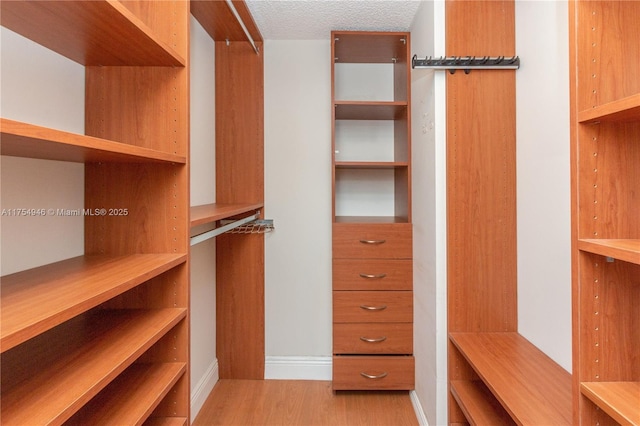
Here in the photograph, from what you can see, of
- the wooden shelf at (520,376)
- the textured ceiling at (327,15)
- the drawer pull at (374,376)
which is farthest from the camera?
the drawer pull at (374,376)

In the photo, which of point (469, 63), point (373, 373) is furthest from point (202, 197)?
point (469, 63)

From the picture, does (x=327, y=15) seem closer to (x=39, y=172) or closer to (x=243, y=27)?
(x=243, y=27)

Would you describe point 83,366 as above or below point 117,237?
below

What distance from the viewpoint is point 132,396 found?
3.26 feet

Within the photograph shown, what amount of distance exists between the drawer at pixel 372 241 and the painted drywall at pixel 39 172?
1395 millimetres

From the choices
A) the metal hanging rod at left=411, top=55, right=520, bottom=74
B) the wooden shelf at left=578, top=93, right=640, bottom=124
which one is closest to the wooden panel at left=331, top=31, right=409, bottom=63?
the metal hanging rod at left=411, top=55, right=520, bottom=74

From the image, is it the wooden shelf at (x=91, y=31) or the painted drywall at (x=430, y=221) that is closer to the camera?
the wooden shelf at (x=91, y=31)

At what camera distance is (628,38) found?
850mm

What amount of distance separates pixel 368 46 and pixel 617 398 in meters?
2.19

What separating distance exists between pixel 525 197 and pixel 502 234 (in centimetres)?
20

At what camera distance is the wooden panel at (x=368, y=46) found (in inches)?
88.1

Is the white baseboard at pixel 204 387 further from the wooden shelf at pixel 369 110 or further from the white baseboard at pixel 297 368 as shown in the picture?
the wooden shelf at pixel 369 110

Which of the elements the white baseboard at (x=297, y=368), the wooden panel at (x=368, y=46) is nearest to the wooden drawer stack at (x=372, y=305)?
the white baseboard at (x=297, y=368)

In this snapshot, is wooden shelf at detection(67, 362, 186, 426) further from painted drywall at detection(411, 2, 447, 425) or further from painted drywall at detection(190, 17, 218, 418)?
painted drywall at detection(411, 2, 447, 425)
